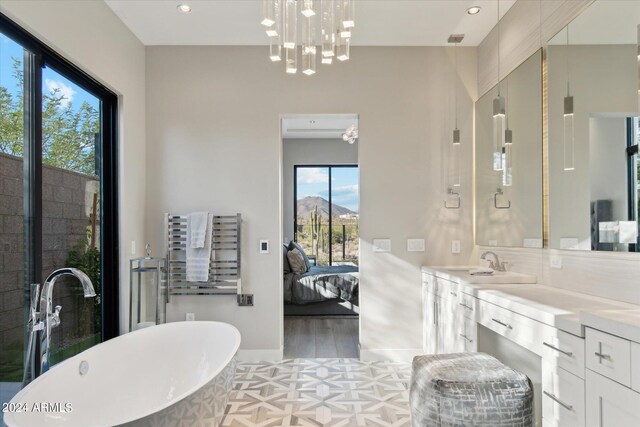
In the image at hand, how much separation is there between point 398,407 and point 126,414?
176 centimetres

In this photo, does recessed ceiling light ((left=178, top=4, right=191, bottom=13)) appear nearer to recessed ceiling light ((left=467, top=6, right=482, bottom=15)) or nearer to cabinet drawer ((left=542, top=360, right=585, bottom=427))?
recessed ceiling light ((left=467, top=6, right=482, bottom=15))

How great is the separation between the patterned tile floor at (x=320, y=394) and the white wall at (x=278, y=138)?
0.63m

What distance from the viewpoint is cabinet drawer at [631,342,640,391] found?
4.04 ft

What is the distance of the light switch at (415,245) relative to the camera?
139 inches

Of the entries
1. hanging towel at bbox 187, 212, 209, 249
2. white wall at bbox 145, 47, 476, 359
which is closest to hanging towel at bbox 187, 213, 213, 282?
hanging towel at bbox 187, 212, 209, 249

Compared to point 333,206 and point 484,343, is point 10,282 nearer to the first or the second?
point 484,343

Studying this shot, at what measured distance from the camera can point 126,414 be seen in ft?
7.25

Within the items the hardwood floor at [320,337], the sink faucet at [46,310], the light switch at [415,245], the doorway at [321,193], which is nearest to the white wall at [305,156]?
the doorway at [321,193]

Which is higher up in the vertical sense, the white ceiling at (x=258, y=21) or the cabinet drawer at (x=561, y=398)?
the white ceiling at (x=258, y=21)

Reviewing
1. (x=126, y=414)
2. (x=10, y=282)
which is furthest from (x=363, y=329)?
(x=10, y=282)

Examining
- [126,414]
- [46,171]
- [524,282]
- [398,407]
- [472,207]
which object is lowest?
[398,407]

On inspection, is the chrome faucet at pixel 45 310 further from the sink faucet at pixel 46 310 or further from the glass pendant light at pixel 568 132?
the glass pendant light at pixel 568 132

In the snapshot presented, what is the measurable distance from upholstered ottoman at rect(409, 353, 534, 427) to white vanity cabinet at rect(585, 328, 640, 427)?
0.81 feet

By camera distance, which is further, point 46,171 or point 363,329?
point 363,329
